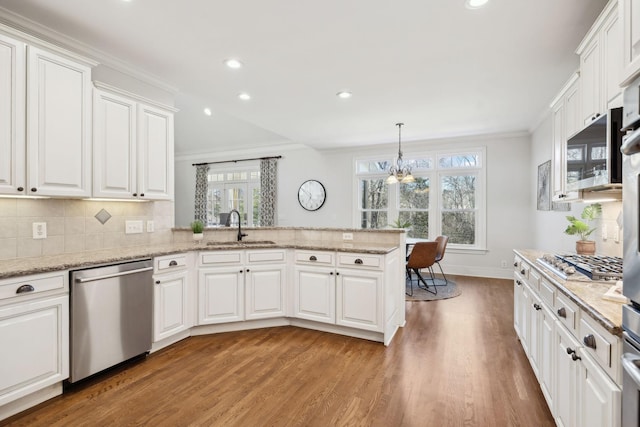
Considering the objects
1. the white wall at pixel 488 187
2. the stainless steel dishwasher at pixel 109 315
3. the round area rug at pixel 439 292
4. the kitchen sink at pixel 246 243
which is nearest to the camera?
the stainless steel dishwasher at pixel 109 315

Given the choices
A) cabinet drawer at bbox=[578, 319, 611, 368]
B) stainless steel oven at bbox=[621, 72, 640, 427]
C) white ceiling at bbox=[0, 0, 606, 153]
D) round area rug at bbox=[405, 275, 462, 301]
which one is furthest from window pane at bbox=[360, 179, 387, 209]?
stainless steel oven at bbox=[621, 72, 640, 427]

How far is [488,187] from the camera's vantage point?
241 inches

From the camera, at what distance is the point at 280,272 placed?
136 inches

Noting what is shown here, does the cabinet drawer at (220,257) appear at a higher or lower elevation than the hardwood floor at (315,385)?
higher

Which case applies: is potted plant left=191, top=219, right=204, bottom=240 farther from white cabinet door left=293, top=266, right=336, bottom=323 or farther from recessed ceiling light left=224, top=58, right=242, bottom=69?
recessed ceiling light left=224, top=58, right=242, bottom=69

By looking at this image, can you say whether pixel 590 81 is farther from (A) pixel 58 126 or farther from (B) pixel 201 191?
(B) pixel 201 191

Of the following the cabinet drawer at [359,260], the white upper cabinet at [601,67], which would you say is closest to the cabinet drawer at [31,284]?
the cabinet drawer at [359,260]

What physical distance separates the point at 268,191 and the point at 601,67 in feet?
21.7

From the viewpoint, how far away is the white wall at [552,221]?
2.60 meters

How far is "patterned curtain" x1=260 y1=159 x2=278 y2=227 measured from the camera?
782cm

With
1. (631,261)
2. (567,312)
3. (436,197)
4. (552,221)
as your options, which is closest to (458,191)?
(436,197)

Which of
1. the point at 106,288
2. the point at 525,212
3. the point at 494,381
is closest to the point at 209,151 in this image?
the point at 106,288

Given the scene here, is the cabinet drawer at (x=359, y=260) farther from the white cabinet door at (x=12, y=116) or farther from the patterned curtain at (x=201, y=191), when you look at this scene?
the patterned curtain at (x=201, y=191)

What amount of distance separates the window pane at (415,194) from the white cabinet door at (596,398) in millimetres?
5438
